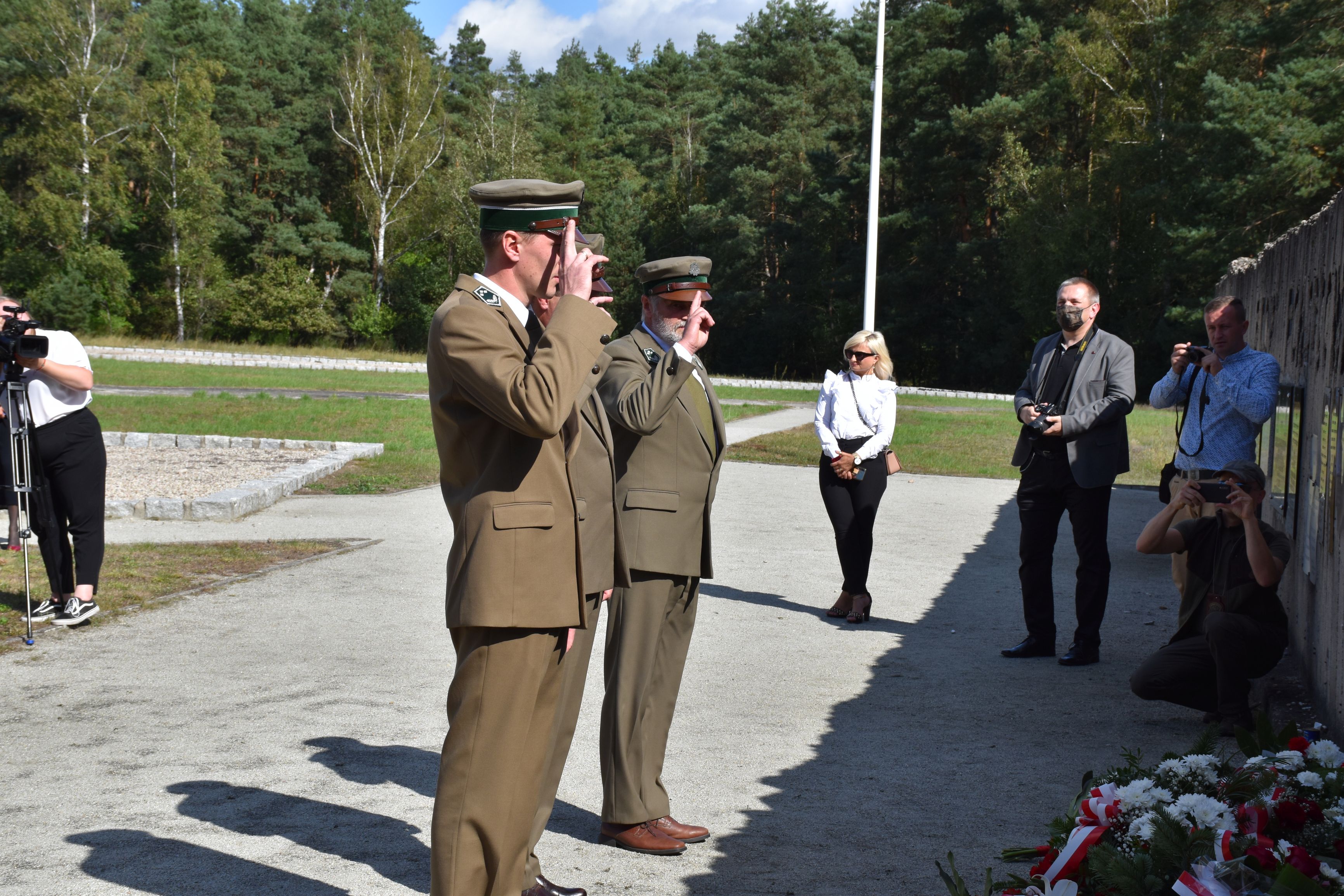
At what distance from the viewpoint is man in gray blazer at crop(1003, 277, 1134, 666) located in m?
7.18

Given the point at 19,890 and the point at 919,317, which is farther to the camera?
the point at 919,317

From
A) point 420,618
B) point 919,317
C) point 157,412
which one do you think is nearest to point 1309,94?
point 919,317

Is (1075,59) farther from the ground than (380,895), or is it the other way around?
(1075,59)

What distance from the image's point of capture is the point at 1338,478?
5473 millimetres

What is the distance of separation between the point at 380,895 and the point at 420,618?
14.0 ft

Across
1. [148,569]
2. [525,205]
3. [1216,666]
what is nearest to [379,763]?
[525,205]

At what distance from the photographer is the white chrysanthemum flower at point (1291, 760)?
3.50 m

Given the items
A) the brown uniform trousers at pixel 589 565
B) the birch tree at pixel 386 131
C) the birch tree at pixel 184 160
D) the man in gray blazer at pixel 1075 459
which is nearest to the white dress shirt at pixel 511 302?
the brown uniform trousers at pixel 589 565

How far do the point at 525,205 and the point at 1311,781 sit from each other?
104 inches

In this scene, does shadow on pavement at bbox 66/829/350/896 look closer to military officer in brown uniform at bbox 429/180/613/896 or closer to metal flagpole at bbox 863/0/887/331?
military officer in brown uniform at bbox 429/180/613/896

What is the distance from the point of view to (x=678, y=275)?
173 inches

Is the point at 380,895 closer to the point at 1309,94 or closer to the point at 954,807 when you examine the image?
the point at 954,807

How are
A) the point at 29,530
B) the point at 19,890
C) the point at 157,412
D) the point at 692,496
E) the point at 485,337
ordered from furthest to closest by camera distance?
the point at 157,412 < the point at 29,530 < the point at 692,496 < the point at 19,890 < the point at 485,337

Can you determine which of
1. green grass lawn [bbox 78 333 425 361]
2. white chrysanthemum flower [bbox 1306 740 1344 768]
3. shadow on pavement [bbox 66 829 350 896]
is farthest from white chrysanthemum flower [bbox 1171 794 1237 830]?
green grass lawn [bbox 78 333 425 361]
